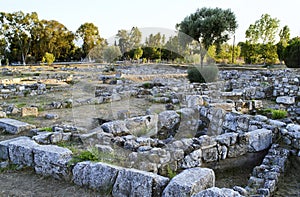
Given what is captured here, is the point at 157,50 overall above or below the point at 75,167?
above

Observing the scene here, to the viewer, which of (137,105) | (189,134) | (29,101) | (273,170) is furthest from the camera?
(29,101)

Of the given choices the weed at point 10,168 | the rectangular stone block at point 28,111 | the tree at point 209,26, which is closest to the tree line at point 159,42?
the tree at point 209,26

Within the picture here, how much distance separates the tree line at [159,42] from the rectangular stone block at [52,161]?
1058 centimetres

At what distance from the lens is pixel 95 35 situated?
182 feet

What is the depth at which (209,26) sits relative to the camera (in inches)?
1182

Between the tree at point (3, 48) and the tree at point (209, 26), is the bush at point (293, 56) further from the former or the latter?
the tree at point (3, 48)

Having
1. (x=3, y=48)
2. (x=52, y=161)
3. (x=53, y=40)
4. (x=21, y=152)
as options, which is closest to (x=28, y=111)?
(x=21, y=152)

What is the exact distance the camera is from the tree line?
91.0ft

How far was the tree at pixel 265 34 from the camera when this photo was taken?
39594mm

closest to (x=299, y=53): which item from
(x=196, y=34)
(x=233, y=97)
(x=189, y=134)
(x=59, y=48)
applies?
(x=196, y=34)

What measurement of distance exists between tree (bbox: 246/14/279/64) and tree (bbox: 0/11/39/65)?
3858cm

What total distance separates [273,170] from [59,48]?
56595 mm

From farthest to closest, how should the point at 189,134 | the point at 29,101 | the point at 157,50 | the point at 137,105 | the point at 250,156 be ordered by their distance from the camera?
1. the point at 157,50
2. the point at 29,101
3. the point at 137,105
4. the point at 189,134
5. the point at 250,156

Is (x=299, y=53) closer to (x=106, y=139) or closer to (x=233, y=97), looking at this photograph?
(x=233, y=97)
